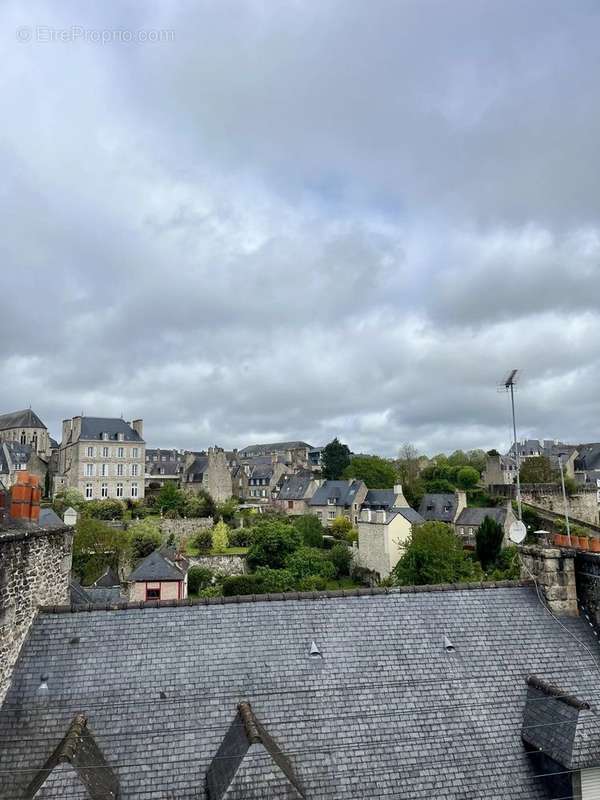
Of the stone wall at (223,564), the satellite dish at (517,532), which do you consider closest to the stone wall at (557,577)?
the satellite dish at (517,532)

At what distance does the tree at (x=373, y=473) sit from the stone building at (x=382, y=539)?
2652 centimetres

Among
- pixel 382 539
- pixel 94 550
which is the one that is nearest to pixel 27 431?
pixel 94 550

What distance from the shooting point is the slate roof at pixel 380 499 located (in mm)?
59525

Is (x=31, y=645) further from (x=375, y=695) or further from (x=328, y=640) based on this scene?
(x=375, y=695)

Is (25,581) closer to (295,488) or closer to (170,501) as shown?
(170,501)

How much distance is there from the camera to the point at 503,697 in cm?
803

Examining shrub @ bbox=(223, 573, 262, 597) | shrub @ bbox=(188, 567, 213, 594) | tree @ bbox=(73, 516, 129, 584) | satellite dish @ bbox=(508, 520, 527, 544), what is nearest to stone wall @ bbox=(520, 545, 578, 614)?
A: satellite dish @ bbox=(508, 520, 527, 544)

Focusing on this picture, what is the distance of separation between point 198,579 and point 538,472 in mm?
44731

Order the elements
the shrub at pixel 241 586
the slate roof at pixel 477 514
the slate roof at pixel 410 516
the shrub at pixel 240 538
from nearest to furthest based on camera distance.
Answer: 1. the shrub at pixel 241 586
2. the slate roof at pixel 410 516
3. the shrub at pixel 240 538
4. the slate roof at pixel 477 514

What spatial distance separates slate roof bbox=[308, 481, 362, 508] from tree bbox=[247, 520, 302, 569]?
1882 centimetres

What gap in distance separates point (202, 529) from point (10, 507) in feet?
156

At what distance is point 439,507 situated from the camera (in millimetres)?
60688

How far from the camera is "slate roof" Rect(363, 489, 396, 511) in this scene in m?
59.5

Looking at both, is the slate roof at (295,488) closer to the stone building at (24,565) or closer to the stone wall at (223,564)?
the stone wall at (223,564)
